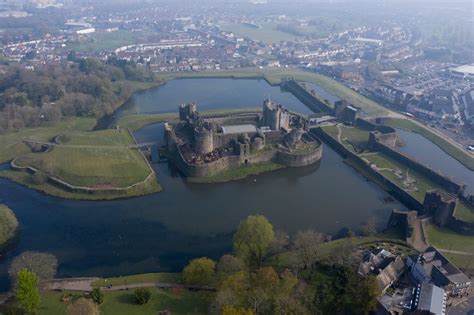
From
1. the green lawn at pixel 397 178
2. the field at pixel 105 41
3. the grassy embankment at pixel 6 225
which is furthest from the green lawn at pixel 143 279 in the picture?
the field at pixel 105 41

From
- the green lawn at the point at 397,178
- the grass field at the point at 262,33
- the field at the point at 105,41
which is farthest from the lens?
the grass field at the point at 262,33

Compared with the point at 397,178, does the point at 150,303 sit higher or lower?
lower

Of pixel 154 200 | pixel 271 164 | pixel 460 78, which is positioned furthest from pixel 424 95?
pixel 154 200

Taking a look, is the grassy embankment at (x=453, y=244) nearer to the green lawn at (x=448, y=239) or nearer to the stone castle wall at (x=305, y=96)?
the green lawn at (x=448, y=239)

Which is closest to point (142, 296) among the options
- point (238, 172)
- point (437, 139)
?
point (238, 172)

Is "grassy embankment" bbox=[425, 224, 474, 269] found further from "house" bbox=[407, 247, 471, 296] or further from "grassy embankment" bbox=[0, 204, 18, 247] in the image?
"grassy embankment" bbox=[0, 204, 18, 247]

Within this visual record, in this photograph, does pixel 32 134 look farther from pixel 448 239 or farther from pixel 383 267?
pixel 448 239

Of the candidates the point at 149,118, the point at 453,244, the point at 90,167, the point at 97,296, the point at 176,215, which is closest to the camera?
the point at 97,296
